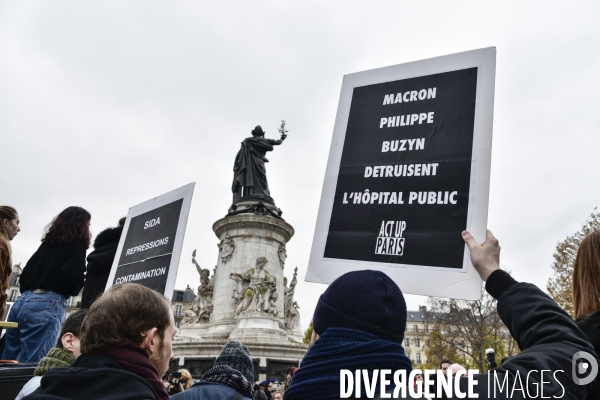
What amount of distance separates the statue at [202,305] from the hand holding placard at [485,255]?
18.2 metres

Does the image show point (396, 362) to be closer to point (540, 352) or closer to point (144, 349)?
point (540, 352)

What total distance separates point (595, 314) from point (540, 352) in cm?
73

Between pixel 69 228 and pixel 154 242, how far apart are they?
38.4 inches

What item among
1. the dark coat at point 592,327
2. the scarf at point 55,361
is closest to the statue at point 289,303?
the scarf at point 55,361

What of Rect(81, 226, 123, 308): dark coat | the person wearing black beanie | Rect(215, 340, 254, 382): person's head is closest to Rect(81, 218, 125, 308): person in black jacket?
Rect(81, 226, 123, 308): dark coat

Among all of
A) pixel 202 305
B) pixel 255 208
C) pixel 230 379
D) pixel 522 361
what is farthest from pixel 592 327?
pixel 202 305

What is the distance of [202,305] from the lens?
19.9 metres

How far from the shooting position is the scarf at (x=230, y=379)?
314cm

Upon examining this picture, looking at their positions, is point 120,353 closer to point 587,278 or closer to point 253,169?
point 587,278

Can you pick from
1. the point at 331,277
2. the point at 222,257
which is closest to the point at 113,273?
the point at 331,277

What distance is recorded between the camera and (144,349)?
1.96 metres

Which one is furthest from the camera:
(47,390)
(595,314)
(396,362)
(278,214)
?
(278,214)

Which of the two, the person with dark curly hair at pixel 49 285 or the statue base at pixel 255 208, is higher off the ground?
the statue base at pixel 255 208

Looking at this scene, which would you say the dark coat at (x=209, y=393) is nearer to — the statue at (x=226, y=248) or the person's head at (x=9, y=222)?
the person's head at (x=9, y=222)
